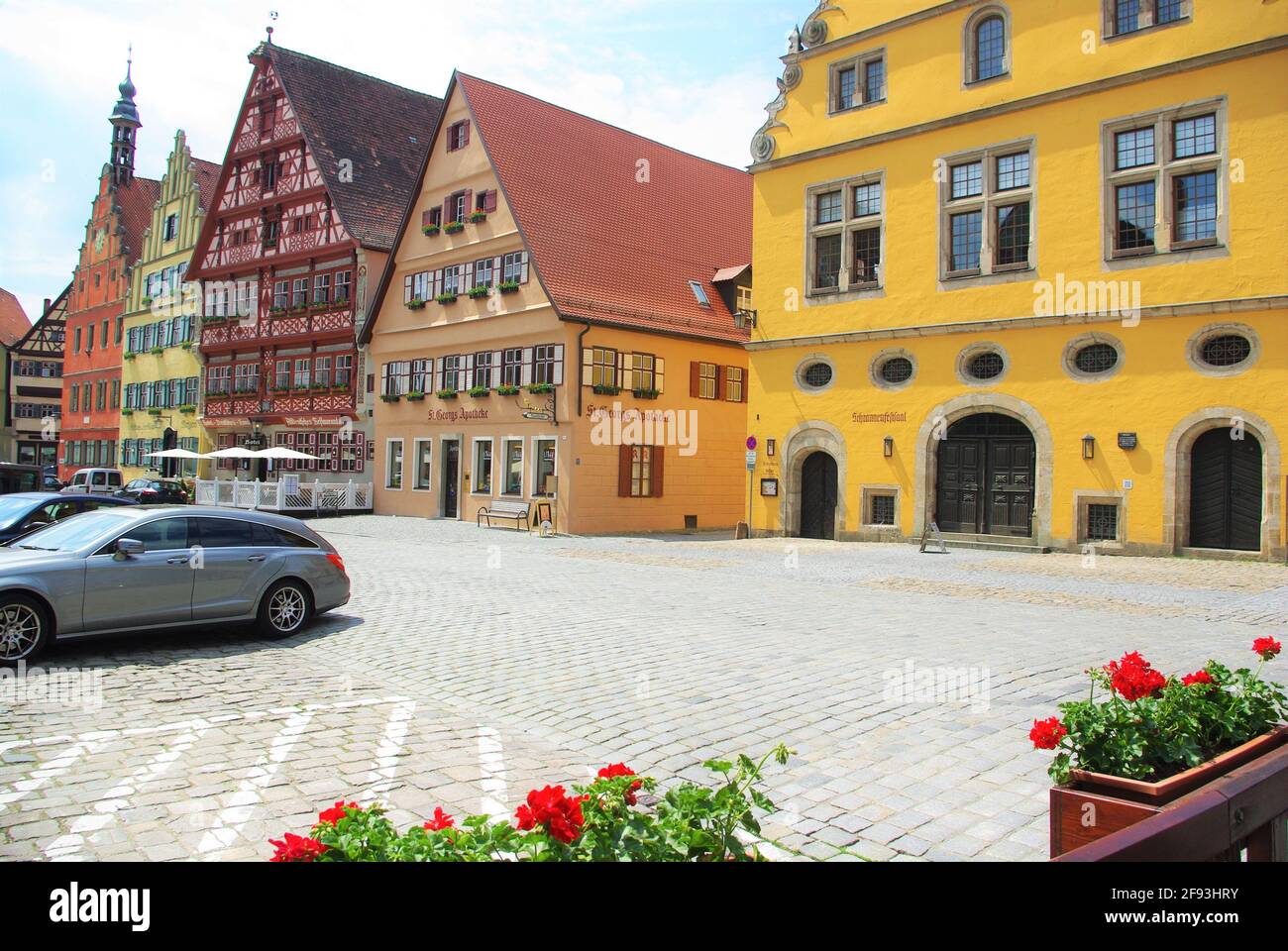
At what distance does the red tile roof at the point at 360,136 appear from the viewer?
139ft

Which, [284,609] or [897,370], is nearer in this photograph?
[284,609]

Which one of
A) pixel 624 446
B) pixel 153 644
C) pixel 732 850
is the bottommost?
pixel 153 644

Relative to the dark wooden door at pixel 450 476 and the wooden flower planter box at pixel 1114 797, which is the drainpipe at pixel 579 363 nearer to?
the dark wooden door at pixel 450 476

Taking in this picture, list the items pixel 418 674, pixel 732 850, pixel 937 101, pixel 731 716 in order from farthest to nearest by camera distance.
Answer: pixel 937 101, pixel 418 674, pixel 731 716, pixel 732 850

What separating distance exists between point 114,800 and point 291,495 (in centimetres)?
3439

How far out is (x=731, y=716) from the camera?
7090 millimetres

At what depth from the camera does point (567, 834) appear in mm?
2350

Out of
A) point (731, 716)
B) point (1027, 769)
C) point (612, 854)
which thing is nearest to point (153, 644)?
point (731, 716)

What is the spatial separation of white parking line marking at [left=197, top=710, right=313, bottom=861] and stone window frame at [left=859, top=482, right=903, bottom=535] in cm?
2137

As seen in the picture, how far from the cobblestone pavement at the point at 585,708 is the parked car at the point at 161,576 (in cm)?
37

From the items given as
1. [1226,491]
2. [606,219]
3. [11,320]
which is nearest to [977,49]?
[1226,491]

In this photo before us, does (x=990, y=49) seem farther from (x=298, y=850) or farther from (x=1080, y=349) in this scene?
(x=298, y=850)

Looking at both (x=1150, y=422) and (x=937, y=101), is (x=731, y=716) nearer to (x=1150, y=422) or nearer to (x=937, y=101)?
(x=1150, y=422)

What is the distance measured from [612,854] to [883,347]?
25513 millimetres
